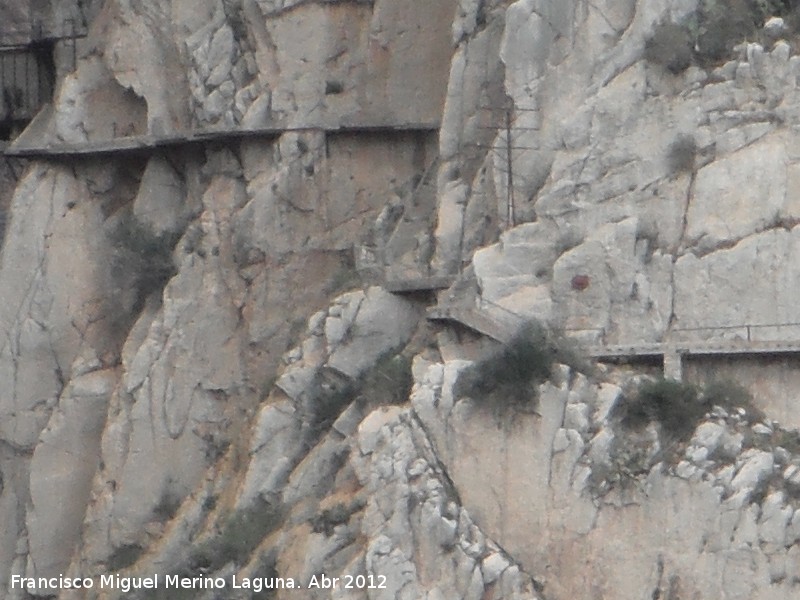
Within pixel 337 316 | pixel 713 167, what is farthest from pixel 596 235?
pixel 337 316

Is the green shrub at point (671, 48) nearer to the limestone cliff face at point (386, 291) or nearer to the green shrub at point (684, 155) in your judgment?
the limestone cliff face at point (386, 291)

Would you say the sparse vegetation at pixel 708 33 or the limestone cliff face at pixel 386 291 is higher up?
the sparse vegetation at pixel 708 33

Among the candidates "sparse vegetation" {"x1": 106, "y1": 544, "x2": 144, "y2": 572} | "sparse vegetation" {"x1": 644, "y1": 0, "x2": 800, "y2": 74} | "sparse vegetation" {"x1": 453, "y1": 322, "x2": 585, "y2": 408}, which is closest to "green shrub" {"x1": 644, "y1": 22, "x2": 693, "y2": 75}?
"sparse vegetation" {"x1": 644, "y1": 0, "x2": 800, "y2": 74}

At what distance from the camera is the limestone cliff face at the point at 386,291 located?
4662cm

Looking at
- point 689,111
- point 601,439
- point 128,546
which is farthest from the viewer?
point 128,546

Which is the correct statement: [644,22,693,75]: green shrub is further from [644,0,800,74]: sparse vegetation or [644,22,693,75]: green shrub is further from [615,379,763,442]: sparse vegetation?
[615,379,763,442]: sparse vegetation

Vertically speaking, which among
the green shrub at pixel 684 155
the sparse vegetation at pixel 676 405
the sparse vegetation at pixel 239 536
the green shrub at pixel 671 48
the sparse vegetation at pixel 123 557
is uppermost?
the green shrub at pixel 671 48

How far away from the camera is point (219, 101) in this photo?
57375 mm

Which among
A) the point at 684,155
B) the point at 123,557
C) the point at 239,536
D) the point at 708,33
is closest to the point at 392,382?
the point at 239,536

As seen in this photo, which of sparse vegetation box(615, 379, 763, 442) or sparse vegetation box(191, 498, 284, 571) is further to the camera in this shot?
sparse vegetation box(191, 498, 284, 571)

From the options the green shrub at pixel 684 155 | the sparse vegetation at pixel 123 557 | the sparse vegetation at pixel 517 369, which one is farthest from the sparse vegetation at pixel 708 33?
the sparse vegetation at pixel 123 557

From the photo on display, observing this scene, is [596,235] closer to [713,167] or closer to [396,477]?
[713,167]

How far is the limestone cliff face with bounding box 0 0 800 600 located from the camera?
46.6 meters

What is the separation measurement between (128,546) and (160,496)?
3.80 feet
